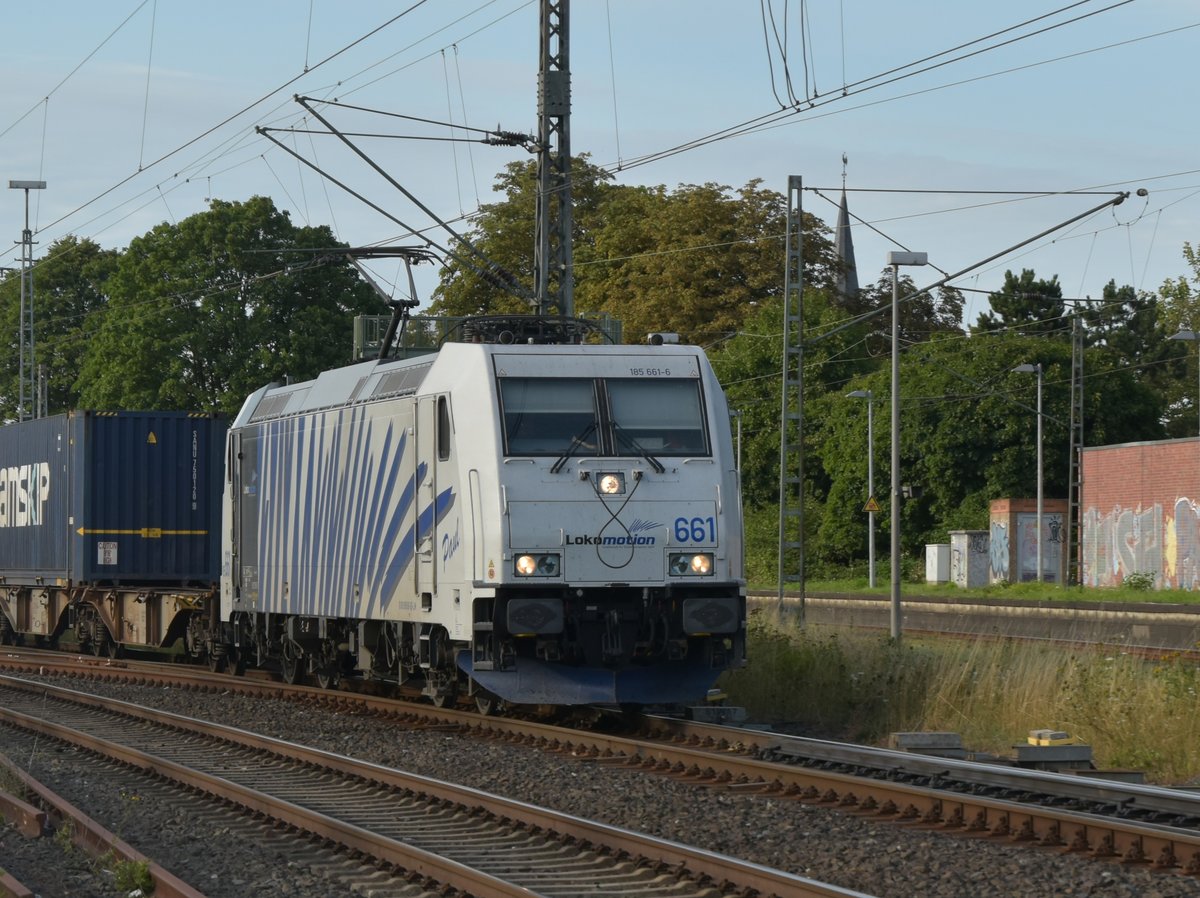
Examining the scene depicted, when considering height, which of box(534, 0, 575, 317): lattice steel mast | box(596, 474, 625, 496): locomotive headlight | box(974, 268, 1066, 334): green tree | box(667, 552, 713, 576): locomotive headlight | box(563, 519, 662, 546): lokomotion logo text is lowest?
box(667, 552, 713, 576): locomotive headlight

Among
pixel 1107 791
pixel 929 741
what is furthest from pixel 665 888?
pixel 929 741

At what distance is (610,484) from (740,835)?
5.24m

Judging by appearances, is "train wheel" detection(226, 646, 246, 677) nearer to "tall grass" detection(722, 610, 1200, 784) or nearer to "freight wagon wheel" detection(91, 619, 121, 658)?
"freight wagon wheel" detection(91, 619, 121, 658)

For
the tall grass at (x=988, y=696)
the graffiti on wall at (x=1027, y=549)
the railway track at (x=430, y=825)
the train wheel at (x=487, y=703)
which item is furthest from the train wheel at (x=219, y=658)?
the graffiti on wall at (x=1027, y=549)

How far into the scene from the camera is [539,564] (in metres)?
14.2

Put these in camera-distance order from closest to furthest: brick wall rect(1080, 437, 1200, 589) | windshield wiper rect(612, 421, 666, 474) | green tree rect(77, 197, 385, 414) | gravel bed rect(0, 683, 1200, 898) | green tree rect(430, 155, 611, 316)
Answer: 1. gravel bed rect(0, 683, 1200, 898)
2. windshield wiper rect(612, 421, 666, 474)
3. brick wall rect(1080, 437, 1200, 589)
4. green tree rect(77, 197, 385, 414)
5. green tree rect(430, 155, 611, 316)

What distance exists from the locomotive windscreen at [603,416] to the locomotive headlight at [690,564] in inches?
35.0

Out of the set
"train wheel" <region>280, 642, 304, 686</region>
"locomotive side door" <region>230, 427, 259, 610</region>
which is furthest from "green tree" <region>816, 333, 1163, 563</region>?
"train wheel" <region>280, 642, 304, 686</region>

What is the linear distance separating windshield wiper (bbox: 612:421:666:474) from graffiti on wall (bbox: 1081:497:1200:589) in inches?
1282

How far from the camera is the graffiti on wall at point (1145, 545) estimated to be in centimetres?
4503

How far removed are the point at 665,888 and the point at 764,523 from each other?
5200 cm

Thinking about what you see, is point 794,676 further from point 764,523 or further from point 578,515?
point 764,523

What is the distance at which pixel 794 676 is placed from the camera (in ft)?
56.9

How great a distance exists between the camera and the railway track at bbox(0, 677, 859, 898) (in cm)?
838
